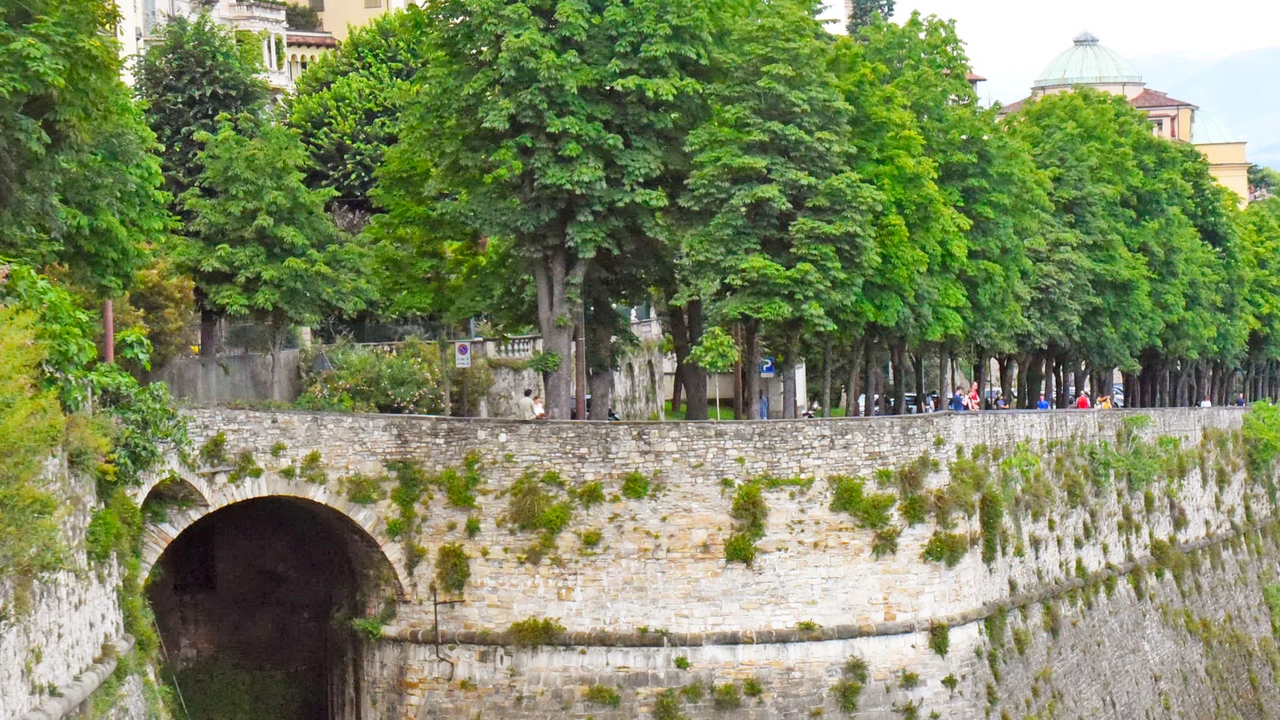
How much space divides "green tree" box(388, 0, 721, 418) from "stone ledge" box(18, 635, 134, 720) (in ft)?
51.1

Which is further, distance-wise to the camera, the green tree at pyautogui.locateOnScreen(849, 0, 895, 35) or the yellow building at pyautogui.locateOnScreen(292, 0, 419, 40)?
the yellow building at pyautogui.locateOnScreen(292, 0, 419, 40)

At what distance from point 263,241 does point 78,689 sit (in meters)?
24.4

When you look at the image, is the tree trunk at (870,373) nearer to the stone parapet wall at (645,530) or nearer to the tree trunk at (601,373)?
the tree trunk at (601,373)

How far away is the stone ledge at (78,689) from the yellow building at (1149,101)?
105380 millimetres

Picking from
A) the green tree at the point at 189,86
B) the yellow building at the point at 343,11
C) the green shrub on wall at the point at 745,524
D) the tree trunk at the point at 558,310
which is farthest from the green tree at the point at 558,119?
the yellow building at the point at 343,11

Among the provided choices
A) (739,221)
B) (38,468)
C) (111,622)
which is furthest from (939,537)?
(38,468)

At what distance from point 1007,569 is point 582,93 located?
43.3 feet

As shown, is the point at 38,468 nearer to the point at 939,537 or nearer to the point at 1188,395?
the point at 939,537

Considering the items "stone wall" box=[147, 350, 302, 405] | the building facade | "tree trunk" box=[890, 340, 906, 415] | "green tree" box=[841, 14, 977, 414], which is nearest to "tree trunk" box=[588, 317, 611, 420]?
"green tree" box=[841, 14, 977, 414]

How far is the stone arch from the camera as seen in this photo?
1351 inches

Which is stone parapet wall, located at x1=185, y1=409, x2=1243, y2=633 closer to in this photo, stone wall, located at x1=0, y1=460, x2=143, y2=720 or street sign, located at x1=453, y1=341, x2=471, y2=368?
stone wall, located at x1=0, y1=460, x2=143, y2=720

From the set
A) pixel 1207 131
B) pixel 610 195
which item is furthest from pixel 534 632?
pixel 1207 131

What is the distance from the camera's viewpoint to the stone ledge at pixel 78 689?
82.8 feet

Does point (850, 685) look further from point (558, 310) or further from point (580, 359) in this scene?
point (580, 359)
